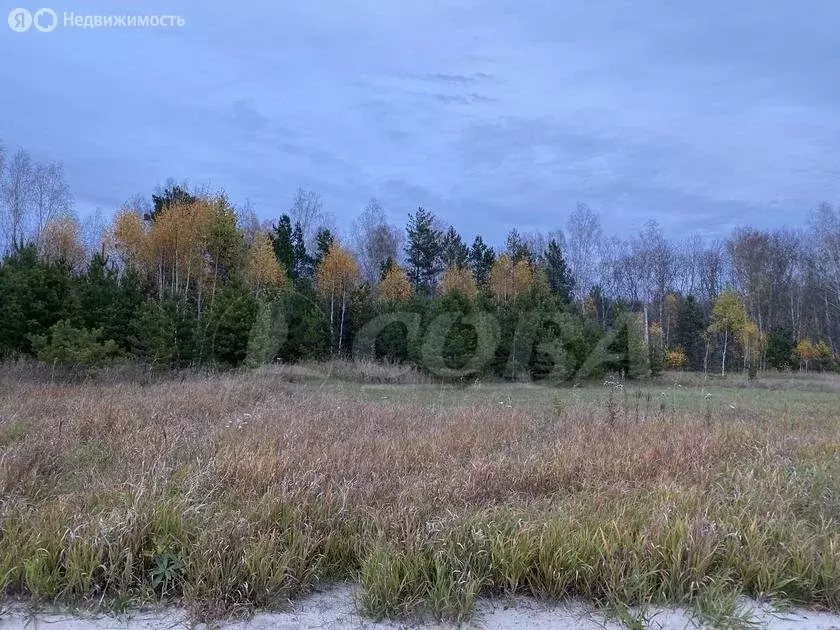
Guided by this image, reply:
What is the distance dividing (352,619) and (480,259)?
1841 inches

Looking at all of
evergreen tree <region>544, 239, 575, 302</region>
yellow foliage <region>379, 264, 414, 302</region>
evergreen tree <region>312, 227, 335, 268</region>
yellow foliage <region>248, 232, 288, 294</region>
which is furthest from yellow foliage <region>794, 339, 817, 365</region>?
yellow foliage <region>248, 232, 288, 294</region>

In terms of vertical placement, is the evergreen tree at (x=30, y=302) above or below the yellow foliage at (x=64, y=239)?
below

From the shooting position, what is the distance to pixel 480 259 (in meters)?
48.8

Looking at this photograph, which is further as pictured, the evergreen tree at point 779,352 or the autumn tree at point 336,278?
the evergreen tree at point 779,352

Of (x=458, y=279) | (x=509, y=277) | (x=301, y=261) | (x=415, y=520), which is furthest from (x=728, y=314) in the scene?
(x=415, y=520)

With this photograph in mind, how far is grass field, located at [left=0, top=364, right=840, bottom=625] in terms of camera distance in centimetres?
295

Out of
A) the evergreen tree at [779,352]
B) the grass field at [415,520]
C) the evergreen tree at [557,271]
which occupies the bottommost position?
the grass field at [415,520]

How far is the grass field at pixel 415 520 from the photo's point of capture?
2.95m

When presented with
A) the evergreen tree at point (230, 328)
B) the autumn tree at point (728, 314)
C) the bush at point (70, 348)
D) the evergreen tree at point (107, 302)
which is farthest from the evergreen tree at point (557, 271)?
the bush at point (70, 348)

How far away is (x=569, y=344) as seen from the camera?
82.8 feet

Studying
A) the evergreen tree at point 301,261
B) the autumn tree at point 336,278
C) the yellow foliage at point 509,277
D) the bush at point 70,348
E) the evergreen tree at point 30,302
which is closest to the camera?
the bush at point 70,348

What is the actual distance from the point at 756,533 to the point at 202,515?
3.34 meters

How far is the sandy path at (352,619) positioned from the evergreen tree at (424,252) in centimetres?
4329

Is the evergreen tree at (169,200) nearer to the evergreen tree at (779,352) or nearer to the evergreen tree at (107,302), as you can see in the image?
the evergreen tree at (107,302)
